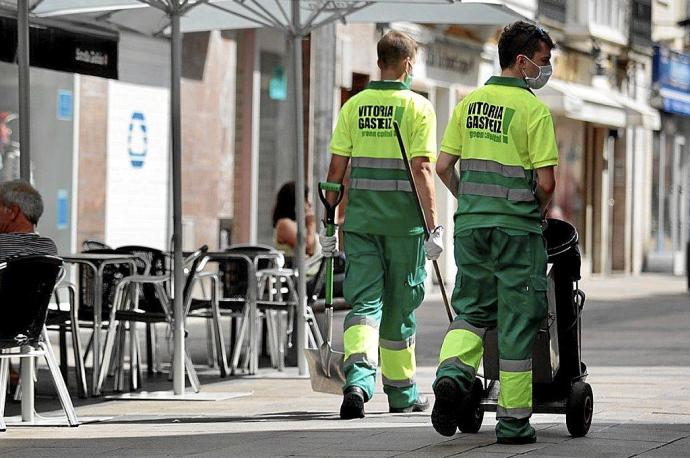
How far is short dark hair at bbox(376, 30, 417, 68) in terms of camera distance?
10.2 meters

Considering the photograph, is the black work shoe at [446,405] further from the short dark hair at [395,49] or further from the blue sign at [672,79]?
the blue sign at [672,79]

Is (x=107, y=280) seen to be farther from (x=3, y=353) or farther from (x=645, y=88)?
(x=645, y=88)

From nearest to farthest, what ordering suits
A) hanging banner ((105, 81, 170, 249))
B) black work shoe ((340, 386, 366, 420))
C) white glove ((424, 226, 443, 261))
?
white glove ((424, 226, 443, 261)), black work shoe ((340, 386, 366, 420)), hanging banner ((105, 81, 170, 249))

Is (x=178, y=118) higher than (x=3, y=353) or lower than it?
higher

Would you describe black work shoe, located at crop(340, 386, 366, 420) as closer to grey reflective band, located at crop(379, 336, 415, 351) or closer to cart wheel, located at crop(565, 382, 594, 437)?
grey reflective band, located at crop(379, 336, 415, 351)

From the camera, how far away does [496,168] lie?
8773 millimetres

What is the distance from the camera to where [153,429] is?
31.9 feet

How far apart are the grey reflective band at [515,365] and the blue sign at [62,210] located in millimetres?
10856

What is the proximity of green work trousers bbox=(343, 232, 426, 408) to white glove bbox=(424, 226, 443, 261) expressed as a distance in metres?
0.35

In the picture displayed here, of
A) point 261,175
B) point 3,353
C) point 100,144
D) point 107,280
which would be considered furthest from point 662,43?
point 3,353

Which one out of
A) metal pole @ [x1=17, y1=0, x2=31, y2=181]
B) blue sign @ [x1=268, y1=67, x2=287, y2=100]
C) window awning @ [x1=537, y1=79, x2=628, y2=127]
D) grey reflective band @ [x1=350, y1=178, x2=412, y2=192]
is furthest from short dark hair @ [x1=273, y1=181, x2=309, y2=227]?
window awning @ [x1=537, y1=79, x2=628, y2=127]

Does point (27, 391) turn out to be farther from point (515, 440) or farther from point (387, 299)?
point (515, 440)

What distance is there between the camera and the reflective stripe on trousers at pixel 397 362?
10.0 metres

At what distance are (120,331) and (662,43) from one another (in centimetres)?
3450
